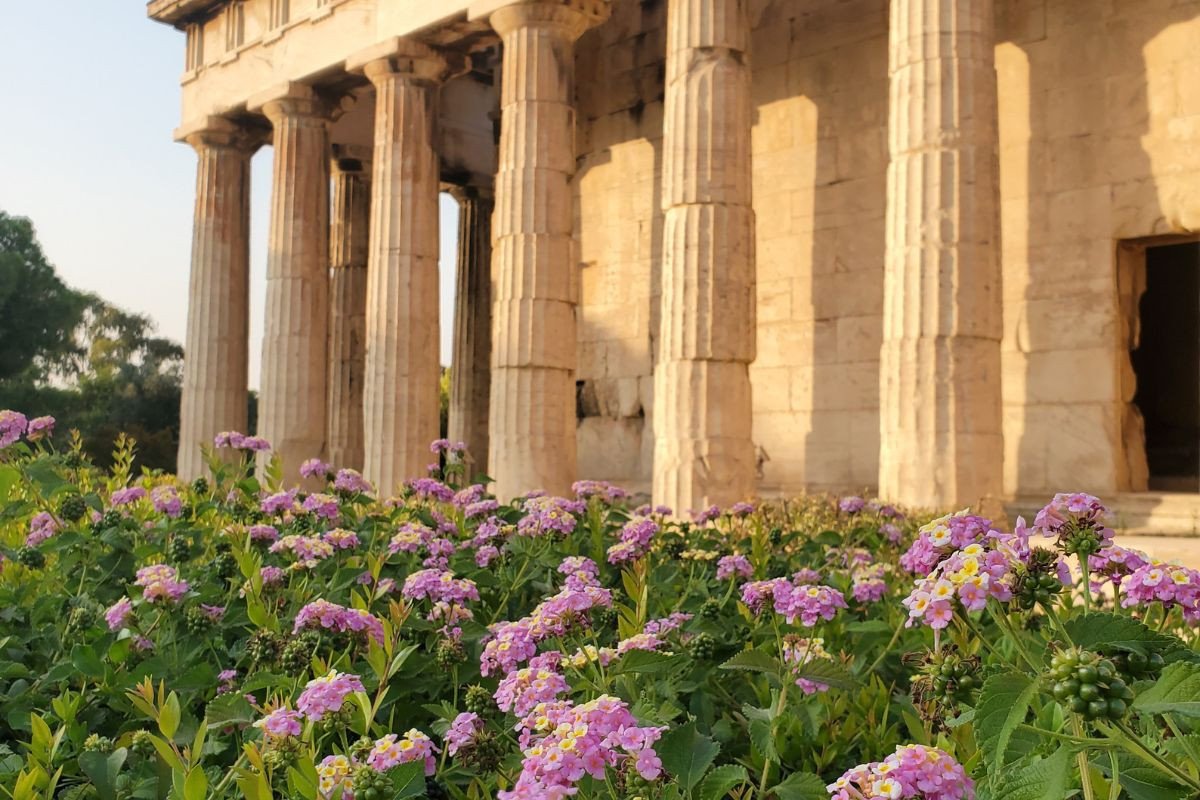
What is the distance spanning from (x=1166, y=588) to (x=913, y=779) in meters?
1.02

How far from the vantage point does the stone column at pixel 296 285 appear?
72.0 feet

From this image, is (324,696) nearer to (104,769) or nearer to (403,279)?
(104,769)

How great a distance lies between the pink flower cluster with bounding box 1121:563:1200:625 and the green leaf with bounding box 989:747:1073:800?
2.80ft

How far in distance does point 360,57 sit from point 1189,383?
16049 millimetres

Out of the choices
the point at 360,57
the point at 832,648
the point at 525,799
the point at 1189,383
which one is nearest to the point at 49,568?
the point at 832,648

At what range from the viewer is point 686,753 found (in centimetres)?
258

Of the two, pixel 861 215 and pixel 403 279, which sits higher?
pixel 861 215

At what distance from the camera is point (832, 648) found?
4637 millimetres

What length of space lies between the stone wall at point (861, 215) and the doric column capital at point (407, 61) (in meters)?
3.07

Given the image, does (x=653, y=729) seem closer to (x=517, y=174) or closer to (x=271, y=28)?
(x=517, y=174)

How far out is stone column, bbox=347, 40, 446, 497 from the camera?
1939 centimetres

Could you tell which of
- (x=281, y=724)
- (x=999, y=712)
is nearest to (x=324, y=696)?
(x=281, y=724)

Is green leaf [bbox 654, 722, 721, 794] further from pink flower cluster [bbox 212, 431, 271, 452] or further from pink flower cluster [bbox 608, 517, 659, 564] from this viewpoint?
pink flower cluster [bbox 212, 431, 271, 452]

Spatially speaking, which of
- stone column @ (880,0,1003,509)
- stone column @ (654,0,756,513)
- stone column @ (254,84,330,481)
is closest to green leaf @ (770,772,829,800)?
stone column @ (880,0,1003,509)
